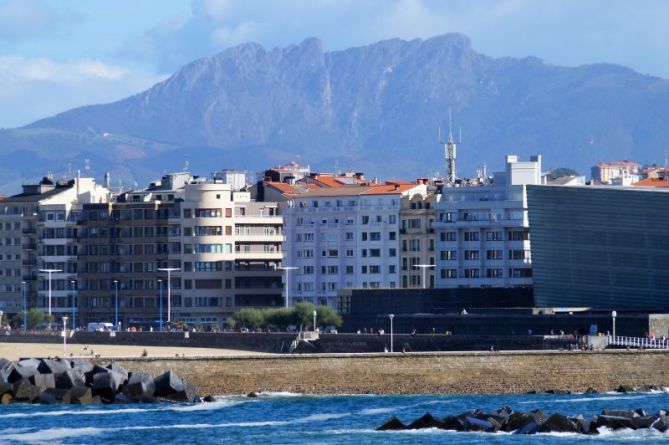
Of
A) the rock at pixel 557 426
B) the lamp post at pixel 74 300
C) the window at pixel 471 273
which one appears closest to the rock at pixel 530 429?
the rock at pixel 557 426

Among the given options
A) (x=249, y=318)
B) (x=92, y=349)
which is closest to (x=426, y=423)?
(x=92, y=349)

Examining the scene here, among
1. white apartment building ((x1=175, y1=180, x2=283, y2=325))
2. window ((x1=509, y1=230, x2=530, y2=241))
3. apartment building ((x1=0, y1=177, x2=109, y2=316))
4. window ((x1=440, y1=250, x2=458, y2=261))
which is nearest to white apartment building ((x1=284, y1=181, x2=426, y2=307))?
white apartment building ((x1=175, y1=180, x2=283, y2=325))

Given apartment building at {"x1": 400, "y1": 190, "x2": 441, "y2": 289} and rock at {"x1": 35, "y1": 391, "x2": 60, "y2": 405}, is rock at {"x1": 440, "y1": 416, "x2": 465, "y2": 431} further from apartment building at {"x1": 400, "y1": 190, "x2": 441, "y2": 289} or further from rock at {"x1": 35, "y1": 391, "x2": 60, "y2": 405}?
apartment building at {"x1": 400, "y1": 190, "x2": 441, "y2": 289}

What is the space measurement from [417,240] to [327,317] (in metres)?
12.8

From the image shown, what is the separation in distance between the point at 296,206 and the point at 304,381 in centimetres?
6856

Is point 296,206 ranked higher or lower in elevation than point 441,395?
higher

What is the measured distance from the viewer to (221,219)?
14675cm

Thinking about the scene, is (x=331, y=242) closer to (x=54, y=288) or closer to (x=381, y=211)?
(x=381, y=211)

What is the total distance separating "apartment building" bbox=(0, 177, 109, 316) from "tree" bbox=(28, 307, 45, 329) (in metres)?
2.68

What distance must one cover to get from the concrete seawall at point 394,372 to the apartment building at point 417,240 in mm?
57855

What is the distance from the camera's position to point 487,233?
134 meters

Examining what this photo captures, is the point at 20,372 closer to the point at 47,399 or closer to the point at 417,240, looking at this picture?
the point at 47,399

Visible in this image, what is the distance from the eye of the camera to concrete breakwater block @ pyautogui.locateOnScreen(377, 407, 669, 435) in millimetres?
63750

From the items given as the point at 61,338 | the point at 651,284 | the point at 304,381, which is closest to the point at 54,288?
the point at 61,338
